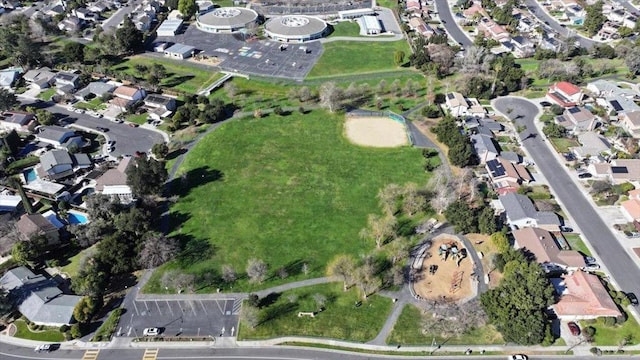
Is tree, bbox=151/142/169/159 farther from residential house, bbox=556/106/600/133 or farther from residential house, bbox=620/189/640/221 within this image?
residential house, bbox=620/189/640/221

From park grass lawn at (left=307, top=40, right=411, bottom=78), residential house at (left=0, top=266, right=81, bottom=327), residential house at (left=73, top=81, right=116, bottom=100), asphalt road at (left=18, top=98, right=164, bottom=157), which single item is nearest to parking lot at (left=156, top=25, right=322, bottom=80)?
park grass lawn at (left=307, top=40, right=411, bottom=78)

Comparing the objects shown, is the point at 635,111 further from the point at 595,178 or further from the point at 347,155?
the point at 347,155

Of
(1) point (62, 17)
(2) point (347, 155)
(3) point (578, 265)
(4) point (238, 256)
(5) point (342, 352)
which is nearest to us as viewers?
(5) point (342, 352)

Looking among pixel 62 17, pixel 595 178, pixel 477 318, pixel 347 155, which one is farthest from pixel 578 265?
pixel 62 17

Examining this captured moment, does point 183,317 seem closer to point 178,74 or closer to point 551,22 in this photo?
point 178,74

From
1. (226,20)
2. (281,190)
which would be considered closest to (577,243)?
(281,190)

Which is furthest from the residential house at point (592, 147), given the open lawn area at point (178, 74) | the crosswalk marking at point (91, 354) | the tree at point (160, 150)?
the crosswalk marking at point (91, 354)
